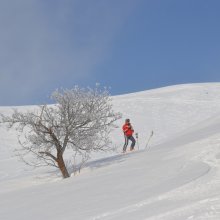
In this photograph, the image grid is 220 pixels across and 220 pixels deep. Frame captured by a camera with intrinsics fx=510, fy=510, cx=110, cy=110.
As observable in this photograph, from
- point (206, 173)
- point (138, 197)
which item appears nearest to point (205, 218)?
point (138, 197)

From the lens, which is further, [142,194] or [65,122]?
[65,122]

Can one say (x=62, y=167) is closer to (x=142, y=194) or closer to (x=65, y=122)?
(x=65, y=122)

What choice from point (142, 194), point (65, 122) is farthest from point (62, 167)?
point (142, 194)

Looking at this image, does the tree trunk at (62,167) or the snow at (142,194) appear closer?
the snow at (142,194)

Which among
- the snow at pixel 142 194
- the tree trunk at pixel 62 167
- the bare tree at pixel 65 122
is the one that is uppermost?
the bare tree at pixel 65 122

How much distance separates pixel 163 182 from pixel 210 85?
1956 inches

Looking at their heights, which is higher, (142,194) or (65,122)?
(65,122)

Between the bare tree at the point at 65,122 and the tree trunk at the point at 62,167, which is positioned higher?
the bare tree at the point at 65,122

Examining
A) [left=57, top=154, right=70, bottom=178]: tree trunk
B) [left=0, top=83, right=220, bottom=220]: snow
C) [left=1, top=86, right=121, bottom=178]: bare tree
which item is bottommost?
[left=0, top=83, right=220, bottom=220]: snow

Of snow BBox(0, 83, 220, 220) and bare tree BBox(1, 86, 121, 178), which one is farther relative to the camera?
bare tree BBox(1, 86, 121, 178)

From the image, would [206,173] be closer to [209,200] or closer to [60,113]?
[209,200]

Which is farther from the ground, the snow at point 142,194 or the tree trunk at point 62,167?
the tree trunk at point 62,167

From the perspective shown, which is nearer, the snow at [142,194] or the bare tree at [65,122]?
the snow at [142,194]

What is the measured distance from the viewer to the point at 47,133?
1667cm
